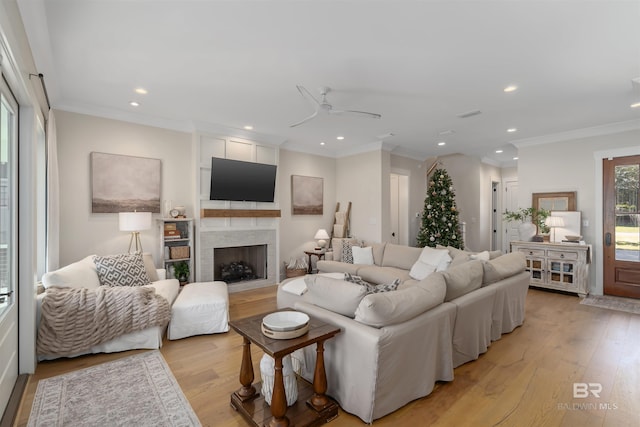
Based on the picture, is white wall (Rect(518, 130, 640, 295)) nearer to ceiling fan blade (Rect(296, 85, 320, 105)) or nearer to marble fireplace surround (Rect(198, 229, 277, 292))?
ceiling fan blade (Rect(296, 85, 320, 105))

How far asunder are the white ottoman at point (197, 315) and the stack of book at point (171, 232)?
1312mm

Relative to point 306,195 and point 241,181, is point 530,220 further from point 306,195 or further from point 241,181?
point 241,181

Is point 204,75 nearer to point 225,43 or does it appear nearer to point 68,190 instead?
point 225,43

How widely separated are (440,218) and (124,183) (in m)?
5.88

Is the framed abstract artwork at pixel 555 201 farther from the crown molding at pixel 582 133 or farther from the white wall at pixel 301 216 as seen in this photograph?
the white wall at pixel 301 216

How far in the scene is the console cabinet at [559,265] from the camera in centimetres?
461

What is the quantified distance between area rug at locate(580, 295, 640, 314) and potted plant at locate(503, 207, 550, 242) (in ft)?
4.00

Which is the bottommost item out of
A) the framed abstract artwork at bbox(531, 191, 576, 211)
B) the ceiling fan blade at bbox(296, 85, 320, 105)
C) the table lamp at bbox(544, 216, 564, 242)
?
the table lamp at bbox(544, 216, 564, 242)

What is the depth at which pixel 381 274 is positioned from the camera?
4406mm

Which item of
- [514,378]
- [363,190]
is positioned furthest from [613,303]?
[363,190]

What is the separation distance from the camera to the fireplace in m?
5.29

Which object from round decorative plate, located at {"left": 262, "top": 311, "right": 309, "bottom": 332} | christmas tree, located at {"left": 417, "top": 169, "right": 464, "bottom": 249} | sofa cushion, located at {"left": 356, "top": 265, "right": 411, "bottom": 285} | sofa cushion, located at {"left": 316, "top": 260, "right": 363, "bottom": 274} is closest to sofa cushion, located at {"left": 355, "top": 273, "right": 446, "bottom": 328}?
round decorative plate, located at {"left": 262, "top": 311, "right": 309, "bottom": 332}

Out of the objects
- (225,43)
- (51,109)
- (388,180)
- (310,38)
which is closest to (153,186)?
(51,109)

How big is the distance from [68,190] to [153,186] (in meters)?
0.97
